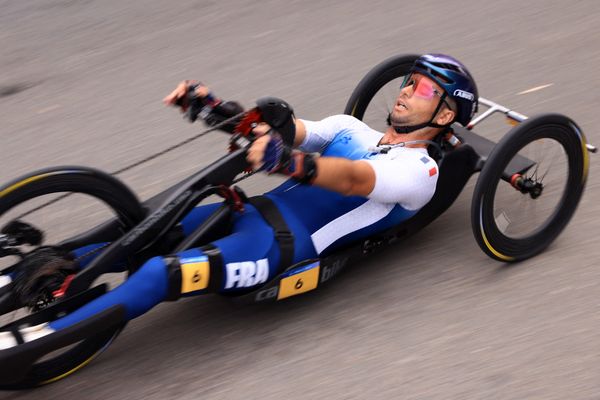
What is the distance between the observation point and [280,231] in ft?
11.8

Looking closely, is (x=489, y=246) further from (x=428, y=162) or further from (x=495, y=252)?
(x=428, y=162)

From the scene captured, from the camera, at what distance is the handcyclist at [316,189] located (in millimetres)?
3297

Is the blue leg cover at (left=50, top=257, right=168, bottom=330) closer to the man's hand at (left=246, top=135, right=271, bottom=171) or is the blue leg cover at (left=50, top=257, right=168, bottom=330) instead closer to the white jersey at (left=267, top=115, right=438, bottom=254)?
the man's hand at (left=246, top=135, right=271, bottom=171)

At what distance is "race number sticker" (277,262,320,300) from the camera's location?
11.8ft

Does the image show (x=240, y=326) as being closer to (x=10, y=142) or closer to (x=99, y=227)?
(x=99, y=227)

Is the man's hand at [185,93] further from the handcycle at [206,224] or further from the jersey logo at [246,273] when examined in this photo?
the jersey logo at [246,273]

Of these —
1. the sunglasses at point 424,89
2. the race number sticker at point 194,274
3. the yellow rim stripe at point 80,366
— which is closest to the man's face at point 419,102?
the sunglasses at point 424,89

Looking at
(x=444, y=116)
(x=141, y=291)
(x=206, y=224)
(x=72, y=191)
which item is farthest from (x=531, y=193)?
(x=72, y=191)

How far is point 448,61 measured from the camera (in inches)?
151

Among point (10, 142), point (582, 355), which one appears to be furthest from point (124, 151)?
point (582, 355)

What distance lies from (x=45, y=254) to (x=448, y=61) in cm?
178

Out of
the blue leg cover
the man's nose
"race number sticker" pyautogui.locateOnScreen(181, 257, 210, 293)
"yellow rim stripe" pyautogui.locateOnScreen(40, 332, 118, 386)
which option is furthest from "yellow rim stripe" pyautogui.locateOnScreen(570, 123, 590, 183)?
"yellow rim stripe" pyautogui.locateOnScreen(40, 332, 118, 386)

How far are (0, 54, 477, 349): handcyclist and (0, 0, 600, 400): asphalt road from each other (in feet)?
0.99

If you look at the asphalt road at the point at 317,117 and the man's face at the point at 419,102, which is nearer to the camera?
the asphalt road at the point at 317,117
